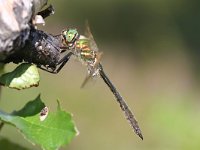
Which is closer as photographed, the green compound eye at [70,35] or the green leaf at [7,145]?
the green compound eye at [70,35]

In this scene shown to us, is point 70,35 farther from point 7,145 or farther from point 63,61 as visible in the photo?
point 7,145

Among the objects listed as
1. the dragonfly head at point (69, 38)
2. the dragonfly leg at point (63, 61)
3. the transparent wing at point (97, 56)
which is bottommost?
the transparent wing at point (97, 56)

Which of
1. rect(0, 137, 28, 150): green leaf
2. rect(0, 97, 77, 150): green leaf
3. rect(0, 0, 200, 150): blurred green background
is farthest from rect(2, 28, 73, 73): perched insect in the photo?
rect(0, 0, 200, 150): blurred green background

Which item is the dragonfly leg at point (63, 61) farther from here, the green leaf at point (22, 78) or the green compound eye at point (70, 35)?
the green leaf at point (22, 78)

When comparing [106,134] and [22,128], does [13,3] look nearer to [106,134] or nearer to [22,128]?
[22,128]

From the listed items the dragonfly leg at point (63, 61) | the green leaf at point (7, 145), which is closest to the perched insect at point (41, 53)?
the dragonfly leg at point (63, 61)

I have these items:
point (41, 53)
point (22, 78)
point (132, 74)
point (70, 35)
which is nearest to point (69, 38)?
point (70, 35)

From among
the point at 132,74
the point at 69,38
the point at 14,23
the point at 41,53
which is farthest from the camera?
the point at 132,74

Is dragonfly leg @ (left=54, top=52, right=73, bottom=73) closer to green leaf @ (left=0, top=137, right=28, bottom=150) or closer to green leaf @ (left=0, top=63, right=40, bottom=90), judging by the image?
green leaf @ (left=0, top=63, right=40, bottom=90)
